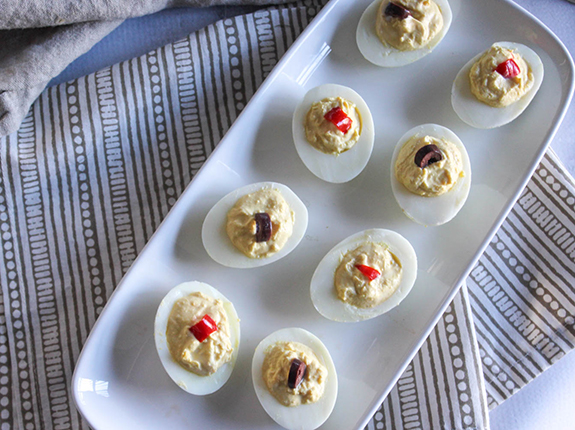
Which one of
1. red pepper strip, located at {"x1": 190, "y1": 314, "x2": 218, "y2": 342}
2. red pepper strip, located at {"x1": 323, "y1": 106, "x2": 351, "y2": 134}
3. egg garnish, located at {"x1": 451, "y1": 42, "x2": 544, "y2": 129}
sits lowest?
red pepper strip, located at {"x1": 190, "y1": 314, "x2": 218, "y2": 342}

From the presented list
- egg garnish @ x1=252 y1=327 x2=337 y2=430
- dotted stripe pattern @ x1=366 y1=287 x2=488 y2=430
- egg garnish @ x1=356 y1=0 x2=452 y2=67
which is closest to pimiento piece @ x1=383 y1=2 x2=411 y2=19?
egg garnish @ x1=356 y1=0 x2=452 y2=67

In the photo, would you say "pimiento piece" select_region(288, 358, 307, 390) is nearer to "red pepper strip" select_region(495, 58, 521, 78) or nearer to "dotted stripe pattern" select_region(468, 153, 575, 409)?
"dotted stripe pattern" select_region(468, 153, 575, 409)

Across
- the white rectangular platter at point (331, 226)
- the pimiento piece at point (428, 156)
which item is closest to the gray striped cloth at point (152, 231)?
the white rectangular platter at point (331, 226)

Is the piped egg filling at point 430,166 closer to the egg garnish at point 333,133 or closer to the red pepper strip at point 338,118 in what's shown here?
the egg garnish at point 333,133

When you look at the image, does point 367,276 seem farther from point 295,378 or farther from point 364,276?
point 295,378

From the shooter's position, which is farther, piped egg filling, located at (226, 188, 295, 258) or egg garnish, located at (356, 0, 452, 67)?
egg garnish, located at (356, 0, 452, 67)

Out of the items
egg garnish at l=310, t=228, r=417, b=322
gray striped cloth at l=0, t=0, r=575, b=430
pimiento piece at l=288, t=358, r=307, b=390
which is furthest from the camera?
gray striped cloth at l=0, t=0, r=575, b=430

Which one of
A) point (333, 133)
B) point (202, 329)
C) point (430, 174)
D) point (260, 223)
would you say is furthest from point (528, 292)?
point (202, 329)

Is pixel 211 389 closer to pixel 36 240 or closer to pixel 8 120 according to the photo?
pixel 36 240

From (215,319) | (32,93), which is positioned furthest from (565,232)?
(32,93)
